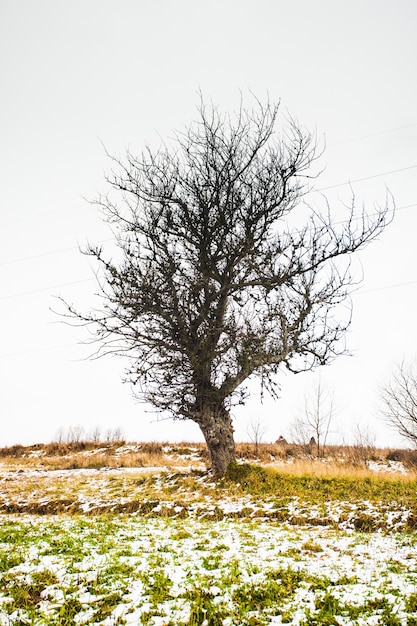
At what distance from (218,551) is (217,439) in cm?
606

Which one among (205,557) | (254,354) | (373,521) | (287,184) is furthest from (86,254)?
(373,521)

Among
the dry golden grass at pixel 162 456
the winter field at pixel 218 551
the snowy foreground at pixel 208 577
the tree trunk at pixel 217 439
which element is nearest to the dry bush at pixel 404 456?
the dry golden grass at pixel 162 456

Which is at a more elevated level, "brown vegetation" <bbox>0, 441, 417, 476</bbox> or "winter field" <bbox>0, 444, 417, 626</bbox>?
"winter field" <bbox>0, 444, 417, 626</bbox>

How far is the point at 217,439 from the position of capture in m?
11.1

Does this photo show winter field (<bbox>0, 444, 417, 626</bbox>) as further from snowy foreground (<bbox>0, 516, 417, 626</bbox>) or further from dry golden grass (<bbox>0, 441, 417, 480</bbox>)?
dry golden grass (<bbox>0, 441, 417, 480</bbox>)

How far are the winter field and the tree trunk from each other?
51 cm

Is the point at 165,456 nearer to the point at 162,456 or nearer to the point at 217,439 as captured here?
the point at 162,456

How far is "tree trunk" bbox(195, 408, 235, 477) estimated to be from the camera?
36.4 ft

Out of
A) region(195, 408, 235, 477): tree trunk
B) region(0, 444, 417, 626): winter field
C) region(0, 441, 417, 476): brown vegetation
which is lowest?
region(0, 441, 417, 476): brown vegetation

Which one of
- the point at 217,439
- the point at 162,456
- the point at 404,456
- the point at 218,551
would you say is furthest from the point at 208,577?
the point at 404,456

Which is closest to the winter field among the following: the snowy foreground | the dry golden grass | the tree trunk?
the snowy foreground

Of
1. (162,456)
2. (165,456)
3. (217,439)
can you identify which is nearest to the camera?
(217,439)

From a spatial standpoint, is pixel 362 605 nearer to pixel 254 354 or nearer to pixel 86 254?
pixel 254 354

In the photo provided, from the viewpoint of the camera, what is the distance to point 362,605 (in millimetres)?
3361
